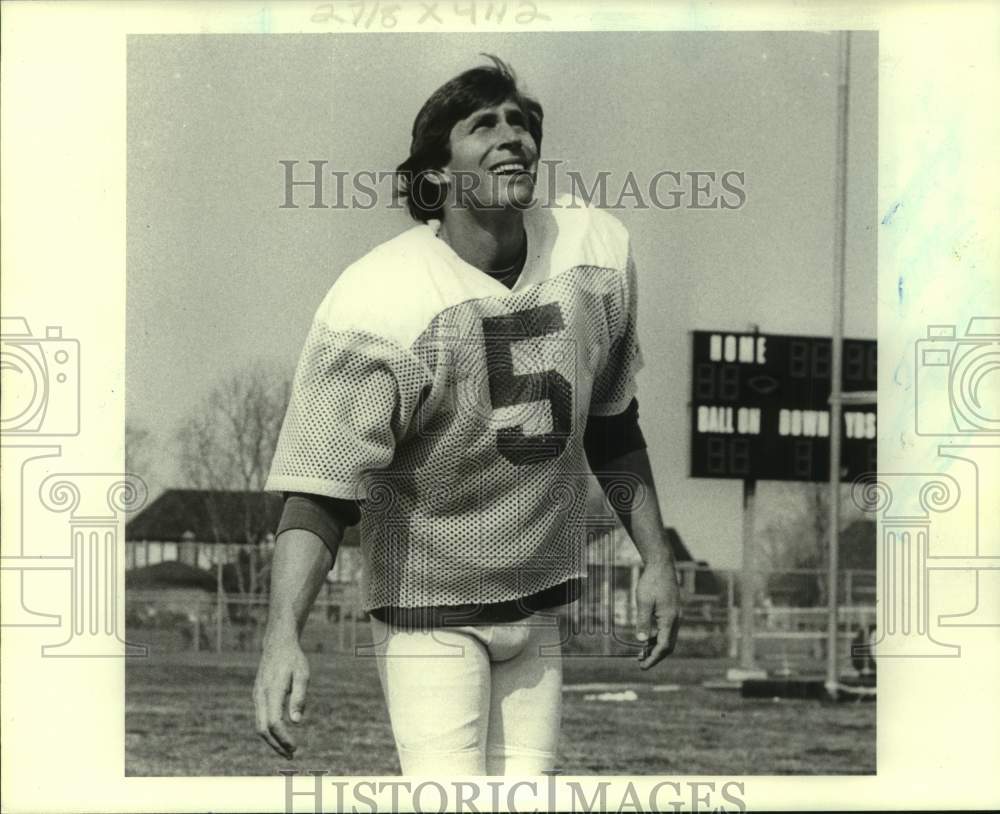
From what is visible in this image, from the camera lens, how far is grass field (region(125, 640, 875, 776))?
4.19m

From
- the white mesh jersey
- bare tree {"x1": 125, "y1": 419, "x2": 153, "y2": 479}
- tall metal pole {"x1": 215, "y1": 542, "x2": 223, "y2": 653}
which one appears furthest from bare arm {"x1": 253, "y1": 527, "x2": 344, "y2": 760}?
bare tree {"x1": 125, "y1": 419, "x2": 153, "y2": 479}

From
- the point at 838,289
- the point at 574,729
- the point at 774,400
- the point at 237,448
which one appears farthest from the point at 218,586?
the point at 838,289

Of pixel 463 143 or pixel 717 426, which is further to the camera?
pixel 717 426

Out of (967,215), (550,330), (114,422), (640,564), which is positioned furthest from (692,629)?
(114,422)

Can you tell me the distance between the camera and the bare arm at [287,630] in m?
3.62

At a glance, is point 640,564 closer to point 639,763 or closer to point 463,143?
point 639,763

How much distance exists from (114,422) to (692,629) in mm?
1588

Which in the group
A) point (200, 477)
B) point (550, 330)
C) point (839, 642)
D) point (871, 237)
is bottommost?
point (839, 642)

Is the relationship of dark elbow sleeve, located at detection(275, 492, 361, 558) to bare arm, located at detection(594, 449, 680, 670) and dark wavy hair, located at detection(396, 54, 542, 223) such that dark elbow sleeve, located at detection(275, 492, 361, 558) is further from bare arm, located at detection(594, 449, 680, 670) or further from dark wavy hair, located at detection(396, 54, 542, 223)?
dark wavy hair, located at detection(396, 54, 542, 223)

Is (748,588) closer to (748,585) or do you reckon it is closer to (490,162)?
(748,585)

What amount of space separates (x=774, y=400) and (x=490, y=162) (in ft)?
3.31

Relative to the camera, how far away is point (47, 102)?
13.9 feet

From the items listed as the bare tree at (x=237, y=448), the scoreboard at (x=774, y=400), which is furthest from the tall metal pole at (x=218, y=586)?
the scoreboard at (x=774, y=400)

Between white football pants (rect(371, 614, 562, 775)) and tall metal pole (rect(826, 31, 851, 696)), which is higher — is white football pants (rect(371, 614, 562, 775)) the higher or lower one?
the lower one
